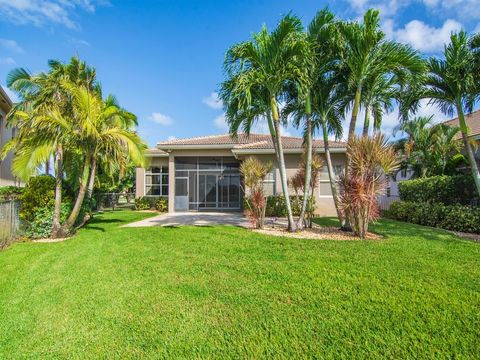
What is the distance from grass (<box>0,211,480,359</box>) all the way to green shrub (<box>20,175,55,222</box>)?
2.99 meters

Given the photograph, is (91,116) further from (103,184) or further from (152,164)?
(152,164)

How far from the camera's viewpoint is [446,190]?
1204cm

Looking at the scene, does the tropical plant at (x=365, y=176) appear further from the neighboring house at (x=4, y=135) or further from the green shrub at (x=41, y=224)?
the neighboring house at (x=4, y=135)

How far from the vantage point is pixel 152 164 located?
22453mm

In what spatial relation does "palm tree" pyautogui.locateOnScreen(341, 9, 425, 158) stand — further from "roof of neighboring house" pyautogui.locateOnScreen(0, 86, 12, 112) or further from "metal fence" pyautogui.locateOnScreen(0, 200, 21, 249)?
"roof of neighboring house" pyautogui.locateOnScreen(0, 86, 12, 112)

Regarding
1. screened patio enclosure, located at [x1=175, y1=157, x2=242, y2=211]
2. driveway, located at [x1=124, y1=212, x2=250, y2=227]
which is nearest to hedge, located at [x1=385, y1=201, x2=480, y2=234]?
Result: driveway, located at [x1=124, y1=212, x2=250, y2=227]

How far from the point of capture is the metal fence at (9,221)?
8664 millimetres

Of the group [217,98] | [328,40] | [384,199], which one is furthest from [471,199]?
[217,98]

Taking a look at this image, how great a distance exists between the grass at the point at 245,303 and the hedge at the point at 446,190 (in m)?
5.58

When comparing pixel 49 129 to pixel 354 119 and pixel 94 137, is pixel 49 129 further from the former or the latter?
pixel 354 119

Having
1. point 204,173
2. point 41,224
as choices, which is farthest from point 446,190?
point 41,224

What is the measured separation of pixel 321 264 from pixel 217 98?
7268mm

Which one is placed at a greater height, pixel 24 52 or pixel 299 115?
pixel 24 52

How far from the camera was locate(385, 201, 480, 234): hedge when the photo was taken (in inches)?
400
